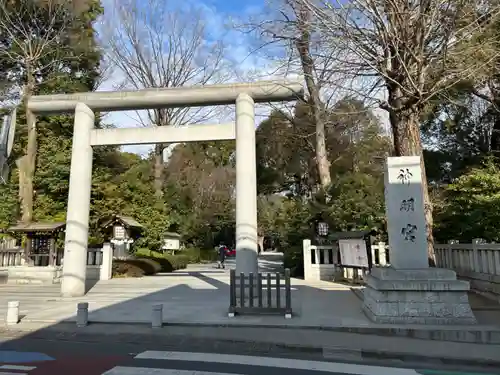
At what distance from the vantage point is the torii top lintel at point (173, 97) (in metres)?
11.5

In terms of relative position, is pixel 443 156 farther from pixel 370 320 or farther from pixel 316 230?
pixel 370 320

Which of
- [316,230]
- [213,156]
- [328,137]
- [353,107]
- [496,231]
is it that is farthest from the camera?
[213,156]

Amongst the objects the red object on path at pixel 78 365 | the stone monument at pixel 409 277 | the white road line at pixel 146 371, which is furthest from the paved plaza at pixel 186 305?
the white road line at pixel 146 371

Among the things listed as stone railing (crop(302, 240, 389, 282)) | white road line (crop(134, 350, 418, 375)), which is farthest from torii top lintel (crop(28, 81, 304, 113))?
white road line (crop(134, 350, 418, 375))

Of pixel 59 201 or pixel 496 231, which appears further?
pixel 59 201

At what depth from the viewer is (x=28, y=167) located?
A: 71.1 ft

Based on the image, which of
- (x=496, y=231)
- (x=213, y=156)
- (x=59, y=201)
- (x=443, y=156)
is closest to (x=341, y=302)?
(x=496, y=231)

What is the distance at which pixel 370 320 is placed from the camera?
26.2 ft

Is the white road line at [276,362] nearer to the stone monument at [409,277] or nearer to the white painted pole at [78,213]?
the stone monument at [409,277]

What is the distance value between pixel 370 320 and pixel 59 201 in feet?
65.7

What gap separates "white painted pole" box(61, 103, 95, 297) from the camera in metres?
12.0

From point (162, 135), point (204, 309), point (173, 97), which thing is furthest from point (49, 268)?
point (204, 309)

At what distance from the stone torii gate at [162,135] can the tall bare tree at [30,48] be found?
10509mm

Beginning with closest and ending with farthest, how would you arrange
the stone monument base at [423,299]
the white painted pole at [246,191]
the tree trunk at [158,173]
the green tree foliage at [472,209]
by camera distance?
the stone monument base at [423,299]
the white painted pole at [246,191]
the green tree foliage at [472,209]
the tree trunk at [158,173]
